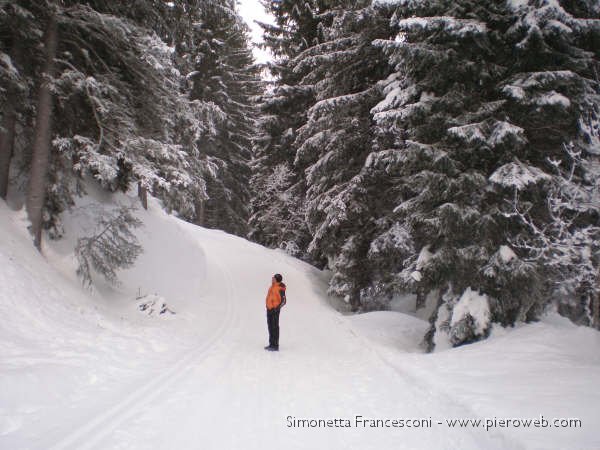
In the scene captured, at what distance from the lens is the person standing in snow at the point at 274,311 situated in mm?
7988

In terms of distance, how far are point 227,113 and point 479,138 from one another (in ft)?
84.7

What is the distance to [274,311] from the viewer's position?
8219 mm

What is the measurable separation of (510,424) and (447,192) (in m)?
5.22

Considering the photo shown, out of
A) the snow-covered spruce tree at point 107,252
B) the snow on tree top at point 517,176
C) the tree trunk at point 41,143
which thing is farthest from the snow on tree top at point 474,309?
the tree trunk at point 41,143

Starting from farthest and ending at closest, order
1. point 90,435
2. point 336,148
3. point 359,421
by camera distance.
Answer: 1. point 336,148
2. point 359,421
3. point 90,435

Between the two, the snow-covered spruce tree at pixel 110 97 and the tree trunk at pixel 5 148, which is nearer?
the snow-covered spruce tree at pixel 110 97

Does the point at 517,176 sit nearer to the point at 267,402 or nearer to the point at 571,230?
the point at 571,230

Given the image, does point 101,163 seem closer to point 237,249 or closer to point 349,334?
point 349,334

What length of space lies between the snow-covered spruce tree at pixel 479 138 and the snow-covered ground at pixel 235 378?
126cm

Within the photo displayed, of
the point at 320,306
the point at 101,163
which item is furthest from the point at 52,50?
the point at 320,306

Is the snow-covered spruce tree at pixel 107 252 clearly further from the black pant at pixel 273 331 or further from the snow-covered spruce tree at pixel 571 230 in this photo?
the snow-covered spruce tree at pixel 571 230

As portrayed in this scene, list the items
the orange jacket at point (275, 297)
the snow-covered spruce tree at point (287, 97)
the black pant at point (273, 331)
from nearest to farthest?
1. the black pant at point (273, 331)
2. the orange jacket at point (275, 297)
3. the snow-covered spruce tree at point (287, 97)

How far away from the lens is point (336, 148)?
14258 millimetres

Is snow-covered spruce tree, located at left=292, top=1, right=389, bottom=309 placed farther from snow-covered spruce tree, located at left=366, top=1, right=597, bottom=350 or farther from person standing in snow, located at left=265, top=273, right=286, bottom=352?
person standing in snow, located at left=265, top=273, right=286, bottom=352
